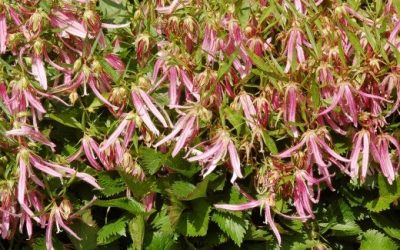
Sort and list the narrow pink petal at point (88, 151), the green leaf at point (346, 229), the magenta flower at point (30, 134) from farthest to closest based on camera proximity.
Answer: the green leaf at point (346, 229) → the narrow pink petal at point (88, 151) → the magenta flower at point (30, 134)

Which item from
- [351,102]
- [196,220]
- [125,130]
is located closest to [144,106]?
[125,130]

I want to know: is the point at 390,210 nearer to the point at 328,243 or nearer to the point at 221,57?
the point at 328,243

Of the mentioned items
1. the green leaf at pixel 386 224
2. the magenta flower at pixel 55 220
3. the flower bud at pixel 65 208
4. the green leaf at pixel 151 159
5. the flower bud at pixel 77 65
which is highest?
the flower bud at pixel 77 65

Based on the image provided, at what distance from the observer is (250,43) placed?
1500mm

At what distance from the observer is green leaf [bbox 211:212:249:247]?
148cm

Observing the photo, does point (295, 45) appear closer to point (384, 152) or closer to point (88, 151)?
point (384, 152)

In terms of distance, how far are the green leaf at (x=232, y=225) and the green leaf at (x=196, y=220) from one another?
26 mm

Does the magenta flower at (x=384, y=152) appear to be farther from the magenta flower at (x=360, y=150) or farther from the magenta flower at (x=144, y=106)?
the magenta flower at (x=144, y=106)

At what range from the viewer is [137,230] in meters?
1.48

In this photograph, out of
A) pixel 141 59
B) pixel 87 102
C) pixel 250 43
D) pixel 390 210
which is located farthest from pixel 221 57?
pixel 390 210

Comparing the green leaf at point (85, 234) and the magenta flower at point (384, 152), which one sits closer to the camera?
the magenta flower at point (384, 152)

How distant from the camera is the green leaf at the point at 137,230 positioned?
1466 millimetres

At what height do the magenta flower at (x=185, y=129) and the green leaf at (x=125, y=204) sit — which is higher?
the magenta flower at (x=185, y=129)

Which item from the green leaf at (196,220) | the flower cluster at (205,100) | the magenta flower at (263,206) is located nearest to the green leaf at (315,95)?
the flower cluster at (205,100)
